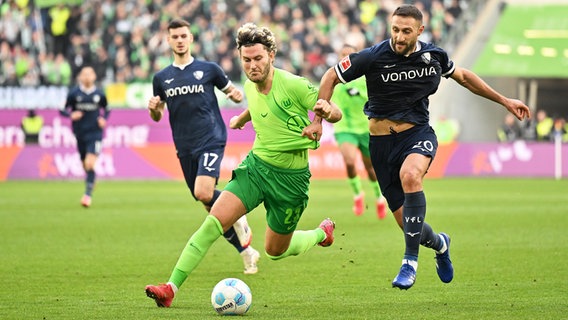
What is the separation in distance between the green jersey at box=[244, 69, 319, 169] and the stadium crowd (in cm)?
2498

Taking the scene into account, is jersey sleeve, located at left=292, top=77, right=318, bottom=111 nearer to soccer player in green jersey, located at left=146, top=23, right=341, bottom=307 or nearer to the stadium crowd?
soccer player in green jersey, located at left=146, top=23, right=341, bottom=307

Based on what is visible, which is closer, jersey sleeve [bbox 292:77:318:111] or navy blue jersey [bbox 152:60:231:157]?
jersey sleeve [bbox 292:77:318:111]

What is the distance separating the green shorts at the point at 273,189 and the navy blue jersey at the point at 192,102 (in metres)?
2.83

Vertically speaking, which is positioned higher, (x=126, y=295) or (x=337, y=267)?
(x=126, y=295)

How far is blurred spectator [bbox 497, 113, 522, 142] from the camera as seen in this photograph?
34844mm

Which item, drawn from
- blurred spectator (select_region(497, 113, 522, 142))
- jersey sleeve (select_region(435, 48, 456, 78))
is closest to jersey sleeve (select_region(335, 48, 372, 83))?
jersey sleeve (select_region(435, 48, 456, 78))

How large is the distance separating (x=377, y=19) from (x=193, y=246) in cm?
2871

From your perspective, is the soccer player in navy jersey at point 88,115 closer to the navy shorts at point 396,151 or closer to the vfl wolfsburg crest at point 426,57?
the navy shorts at point 396,151

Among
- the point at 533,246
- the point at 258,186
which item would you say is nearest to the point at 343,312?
the point at 258,186

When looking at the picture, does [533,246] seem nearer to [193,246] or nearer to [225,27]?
[193,246]

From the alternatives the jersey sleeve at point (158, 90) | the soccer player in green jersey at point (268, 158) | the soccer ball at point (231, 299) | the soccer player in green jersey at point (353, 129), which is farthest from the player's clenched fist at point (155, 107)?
the soccer player in green jersey at point (353, 129)

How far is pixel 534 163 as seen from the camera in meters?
32.1

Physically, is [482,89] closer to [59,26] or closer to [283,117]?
[283,117]

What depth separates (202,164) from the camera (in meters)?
11.5
